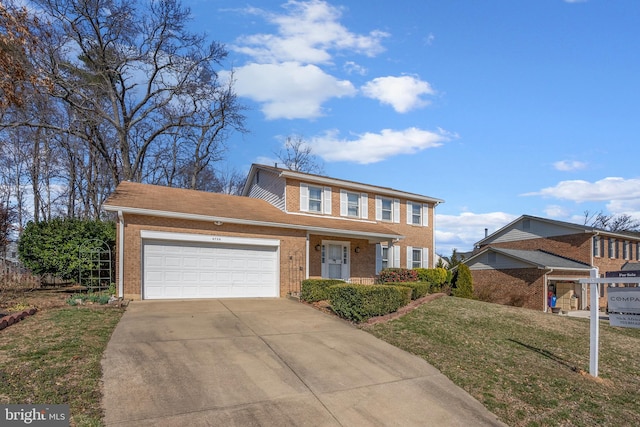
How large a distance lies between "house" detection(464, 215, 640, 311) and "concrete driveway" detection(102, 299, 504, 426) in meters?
19.0

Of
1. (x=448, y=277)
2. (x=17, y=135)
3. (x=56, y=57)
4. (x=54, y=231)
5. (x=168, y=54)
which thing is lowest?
(x=448, y=277)

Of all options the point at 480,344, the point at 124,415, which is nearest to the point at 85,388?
the point at 124,415

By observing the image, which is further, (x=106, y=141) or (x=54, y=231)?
(x=106, y=141)

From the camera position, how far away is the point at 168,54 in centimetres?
2359

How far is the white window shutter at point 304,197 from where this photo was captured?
18.3m

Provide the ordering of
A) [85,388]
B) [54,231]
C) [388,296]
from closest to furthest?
[85,388]
[388,296]
[54,231]

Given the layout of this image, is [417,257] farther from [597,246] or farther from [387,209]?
[597,246]

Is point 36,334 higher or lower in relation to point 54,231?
lower

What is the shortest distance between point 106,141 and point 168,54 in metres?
6.73

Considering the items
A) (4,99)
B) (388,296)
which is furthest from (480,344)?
(4,99)

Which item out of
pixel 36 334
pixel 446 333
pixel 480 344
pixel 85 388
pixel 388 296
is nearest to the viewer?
pixel 85 388

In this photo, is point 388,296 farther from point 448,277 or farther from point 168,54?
point 168,54

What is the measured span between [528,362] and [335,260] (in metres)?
11.0

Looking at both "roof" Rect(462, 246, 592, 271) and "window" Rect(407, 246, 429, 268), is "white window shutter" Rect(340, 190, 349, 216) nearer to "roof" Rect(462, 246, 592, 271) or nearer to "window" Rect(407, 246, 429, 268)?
"window" Rect(407, 246, 429, 268)
